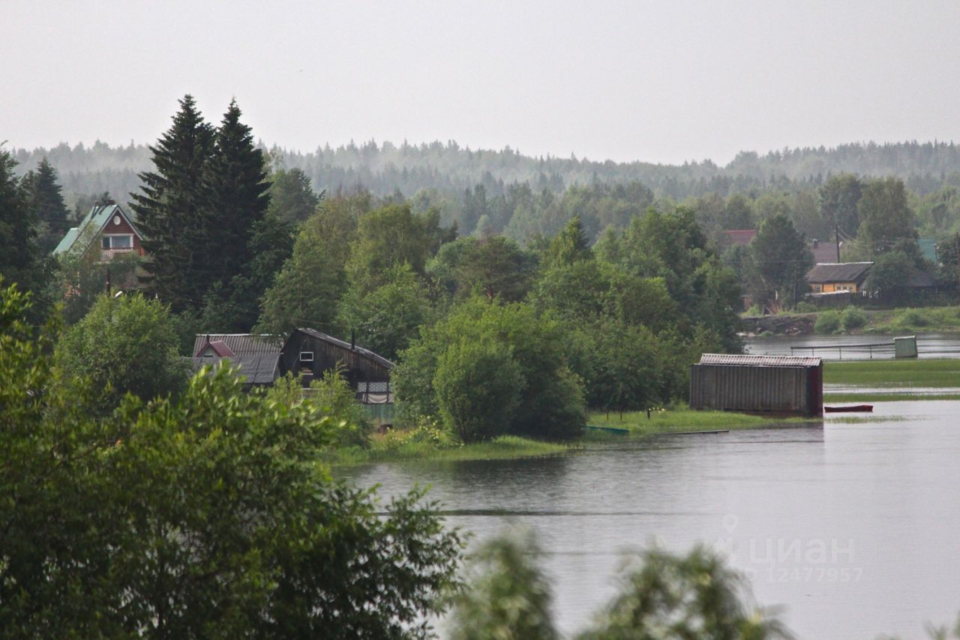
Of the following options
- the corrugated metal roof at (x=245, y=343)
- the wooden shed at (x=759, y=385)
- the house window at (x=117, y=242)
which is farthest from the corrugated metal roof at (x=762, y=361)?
the house window at (x=117, y=242)

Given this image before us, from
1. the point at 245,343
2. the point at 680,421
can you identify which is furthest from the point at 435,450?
the point at 680,421

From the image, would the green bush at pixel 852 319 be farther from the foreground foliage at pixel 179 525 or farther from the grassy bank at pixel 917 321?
the foreground foliage at pixel 179 525

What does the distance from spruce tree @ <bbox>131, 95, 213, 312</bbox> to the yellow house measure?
A: 125 meters

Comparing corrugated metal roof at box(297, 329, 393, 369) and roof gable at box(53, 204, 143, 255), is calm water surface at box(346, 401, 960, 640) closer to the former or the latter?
corrugated metal roof at box(297, 329, 393, 369)

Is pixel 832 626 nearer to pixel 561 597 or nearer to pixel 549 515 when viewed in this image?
pixel 561 597

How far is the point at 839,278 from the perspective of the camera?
193250 millimetres

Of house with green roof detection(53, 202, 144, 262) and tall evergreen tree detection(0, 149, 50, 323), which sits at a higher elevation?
house with green roof detection(53, 202, 144, 262)

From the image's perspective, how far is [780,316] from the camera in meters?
182

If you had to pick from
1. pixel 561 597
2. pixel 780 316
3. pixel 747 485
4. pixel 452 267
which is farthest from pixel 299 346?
pixel 780 316

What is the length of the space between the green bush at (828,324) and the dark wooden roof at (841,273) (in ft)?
62.3

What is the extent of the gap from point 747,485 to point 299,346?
31.0 meters

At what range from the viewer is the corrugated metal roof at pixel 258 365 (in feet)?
250

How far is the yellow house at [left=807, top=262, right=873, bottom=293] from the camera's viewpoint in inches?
7510

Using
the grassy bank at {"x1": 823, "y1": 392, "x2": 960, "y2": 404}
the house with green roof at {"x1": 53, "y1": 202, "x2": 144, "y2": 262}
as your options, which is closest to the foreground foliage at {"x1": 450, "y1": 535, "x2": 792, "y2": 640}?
the grassy bank at {"x1": 823, "y1": 392, "x2": 960, "y2": 404}
